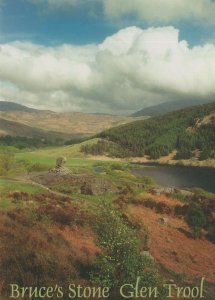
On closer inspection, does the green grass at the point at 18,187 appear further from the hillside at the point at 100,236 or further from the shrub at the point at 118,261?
the shrub at the point at 118,261

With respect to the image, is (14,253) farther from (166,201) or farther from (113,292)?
(166,201)

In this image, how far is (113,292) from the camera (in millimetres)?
20812

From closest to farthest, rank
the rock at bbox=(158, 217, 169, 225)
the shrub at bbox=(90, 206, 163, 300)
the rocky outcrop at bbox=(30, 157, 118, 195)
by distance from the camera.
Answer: the shrub at bbox=(90, 206, 163, 300) → the rock at bbox=(158, 217, 169, 225) → the rocky outcrop at bbox=(30, 157, 118, 195)

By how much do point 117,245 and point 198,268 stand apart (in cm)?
1916

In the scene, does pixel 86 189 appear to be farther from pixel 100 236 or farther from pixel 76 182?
pixel 100 236

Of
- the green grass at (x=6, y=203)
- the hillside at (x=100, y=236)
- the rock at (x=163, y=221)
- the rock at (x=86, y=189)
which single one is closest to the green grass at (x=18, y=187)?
the hillside at (x=100, y=236)

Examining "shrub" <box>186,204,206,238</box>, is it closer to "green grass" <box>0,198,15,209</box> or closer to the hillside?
the hillside

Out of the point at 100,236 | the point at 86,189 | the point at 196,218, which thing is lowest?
the point at 196,218

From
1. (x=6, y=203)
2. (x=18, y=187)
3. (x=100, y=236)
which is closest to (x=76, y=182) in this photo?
(x=18, y=187)

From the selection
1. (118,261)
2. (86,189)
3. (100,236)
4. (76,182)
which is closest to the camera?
(118,261)

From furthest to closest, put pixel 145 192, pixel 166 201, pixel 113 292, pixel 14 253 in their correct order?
pixel 145 192 < pixel 166 201 < pixel 14 253 < pixel 113 292

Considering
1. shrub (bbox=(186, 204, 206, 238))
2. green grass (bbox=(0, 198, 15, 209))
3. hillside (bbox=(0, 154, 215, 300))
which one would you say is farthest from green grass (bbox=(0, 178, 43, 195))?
shrub (bbox=(186, 204, 206, 238))

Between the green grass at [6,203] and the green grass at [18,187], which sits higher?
the green grass at [18,187]

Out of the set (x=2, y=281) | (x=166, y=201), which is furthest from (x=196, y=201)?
(x=2, y=281)
